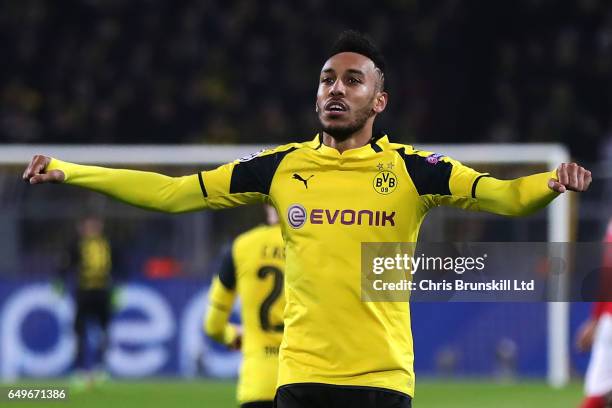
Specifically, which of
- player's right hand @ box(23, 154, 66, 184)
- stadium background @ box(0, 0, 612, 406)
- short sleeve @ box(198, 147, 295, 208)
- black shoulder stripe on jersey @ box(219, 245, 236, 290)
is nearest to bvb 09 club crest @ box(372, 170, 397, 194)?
short sleeve @ box(198, 147, 295, 208)


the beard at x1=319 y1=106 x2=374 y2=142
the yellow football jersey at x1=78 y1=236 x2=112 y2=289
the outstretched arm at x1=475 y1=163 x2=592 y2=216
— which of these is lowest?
the outstretched arm at x1=475 y1=163 x2=592 y2=216

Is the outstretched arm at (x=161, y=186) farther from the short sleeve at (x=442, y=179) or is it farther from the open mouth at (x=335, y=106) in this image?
the short sleeve at (x=442, y=179)

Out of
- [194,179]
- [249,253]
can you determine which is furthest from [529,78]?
[194,179]

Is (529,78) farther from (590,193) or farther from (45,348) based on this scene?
(45,348)

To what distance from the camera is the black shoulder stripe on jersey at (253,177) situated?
4926mm

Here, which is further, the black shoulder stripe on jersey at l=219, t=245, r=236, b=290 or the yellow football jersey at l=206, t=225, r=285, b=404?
the black shoulder stripe on jersey at l=219, t=245, r=236, b=290

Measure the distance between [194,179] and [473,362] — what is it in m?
11.3

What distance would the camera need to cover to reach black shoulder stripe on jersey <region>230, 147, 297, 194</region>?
4926 millimetres

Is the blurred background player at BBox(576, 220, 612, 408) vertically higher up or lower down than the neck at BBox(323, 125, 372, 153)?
lower down

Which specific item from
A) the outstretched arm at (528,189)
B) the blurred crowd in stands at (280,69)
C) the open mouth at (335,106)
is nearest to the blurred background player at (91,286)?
the blurred crowd in stands at (280,69)

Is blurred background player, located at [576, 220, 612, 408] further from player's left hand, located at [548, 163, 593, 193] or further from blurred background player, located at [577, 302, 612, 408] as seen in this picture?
player's left hand, located at [548, 163, 593, 193]

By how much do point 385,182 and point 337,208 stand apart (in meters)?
0.20

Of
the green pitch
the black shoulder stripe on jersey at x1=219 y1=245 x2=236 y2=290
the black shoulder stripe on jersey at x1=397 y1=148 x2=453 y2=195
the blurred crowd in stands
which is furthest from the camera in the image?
the blurred crowd in stands

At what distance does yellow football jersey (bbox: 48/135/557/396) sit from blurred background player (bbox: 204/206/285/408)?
182 cm
